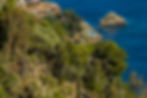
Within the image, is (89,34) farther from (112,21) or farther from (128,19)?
(128,19)

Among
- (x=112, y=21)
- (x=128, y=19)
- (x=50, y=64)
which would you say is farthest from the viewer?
(x=128, y=19)

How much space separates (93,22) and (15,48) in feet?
16.2

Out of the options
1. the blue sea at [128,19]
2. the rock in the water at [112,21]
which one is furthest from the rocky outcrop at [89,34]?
the rock in the water at [112,21]

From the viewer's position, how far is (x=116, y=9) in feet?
29.1

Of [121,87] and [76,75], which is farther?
[121,87]

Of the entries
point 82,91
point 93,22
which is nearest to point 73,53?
point 82,91

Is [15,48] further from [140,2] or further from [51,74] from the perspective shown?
[140,2]

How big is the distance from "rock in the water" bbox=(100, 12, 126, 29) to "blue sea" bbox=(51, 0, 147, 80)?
10cm

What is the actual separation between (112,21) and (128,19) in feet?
1.56

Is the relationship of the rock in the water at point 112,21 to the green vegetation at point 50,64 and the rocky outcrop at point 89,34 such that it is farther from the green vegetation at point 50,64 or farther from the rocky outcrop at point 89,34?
the green vegetation at point 50,64

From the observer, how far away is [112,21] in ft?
27.8

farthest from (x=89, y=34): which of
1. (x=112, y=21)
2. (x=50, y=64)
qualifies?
(x=50, y=64)

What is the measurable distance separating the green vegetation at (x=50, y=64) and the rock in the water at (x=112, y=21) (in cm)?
193

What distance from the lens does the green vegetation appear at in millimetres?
3010
